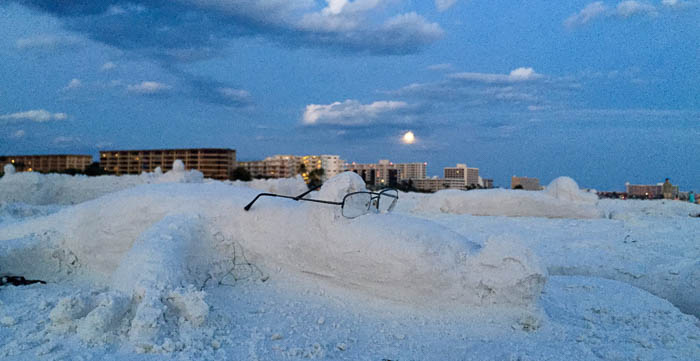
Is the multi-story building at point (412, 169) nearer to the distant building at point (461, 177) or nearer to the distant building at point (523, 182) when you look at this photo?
the distant building at point (461, 177)

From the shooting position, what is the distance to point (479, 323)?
3.44 metres

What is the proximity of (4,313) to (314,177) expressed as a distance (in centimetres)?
5303

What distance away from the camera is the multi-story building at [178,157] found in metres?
80.2

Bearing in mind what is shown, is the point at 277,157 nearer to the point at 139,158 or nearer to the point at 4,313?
the point at 139,158

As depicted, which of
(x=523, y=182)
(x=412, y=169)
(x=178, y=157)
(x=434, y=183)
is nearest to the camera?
(x=523, y=182)

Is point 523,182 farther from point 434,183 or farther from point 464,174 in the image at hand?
point 434,183

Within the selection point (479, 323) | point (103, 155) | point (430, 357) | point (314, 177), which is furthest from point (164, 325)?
point (103, 155)

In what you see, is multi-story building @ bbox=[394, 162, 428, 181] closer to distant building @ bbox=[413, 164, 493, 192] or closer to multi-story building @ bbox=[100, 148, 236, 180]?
distant building @ bbox=[413, 164, 493, 192]

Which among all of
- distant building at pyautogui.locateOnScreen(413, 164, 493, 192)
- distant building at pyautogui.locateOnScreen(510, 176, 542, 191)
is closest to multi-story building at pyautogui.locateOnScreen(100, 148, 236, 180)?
distant building at pyautogui.locateOnScreen(413, 164, 493, 192)

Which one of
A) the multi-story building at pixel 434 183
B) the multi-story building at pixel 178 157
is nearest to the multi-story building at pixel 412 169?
the multi-story building at pixel 434 183

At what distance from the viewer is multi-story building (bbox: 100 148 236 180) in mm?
80250

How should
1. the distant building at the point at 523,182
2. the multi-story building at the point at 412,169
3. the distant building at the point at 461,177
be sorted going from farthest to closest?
the multi-story building at the point at 412,169 < the distant building at the point at 461,177 < the distant building at the point at 523,182

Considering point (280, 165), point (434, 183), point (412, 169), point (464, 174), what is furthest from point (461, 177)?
point (280, 165)

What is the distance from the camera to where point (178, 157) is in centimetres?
8069
